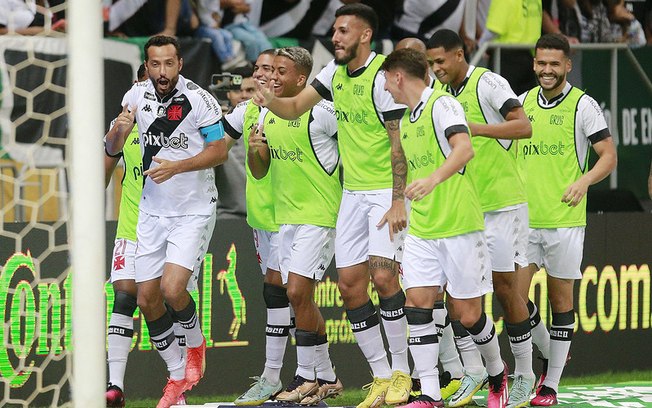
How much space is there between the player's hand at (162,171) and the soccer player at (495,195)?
185 centimetres

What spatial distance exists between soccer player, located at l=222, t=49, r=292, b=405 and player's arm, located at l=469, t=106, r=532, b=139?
5.45 feet

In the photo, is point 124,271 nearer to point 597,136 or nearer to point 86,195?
point 86,195

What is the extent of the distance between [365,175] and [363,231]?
0.37 m

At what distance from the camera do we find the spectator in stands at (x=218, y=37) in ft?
35.9

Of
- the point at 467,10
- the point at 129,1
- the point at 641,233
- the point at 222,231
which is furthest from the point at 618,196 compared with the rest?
the point at 129,1

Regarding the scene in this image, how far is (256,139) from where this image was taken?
892 centimetres

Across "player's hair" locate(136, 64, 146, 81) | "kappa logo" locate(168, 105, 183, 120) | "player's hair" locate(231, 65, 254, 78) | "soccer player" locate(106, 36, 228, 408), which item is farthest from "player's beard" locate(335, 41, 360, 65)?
"player's hair" locate(231, 65, 254, 78)

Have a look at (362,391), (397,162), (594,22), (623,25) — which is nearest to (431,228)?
(397,162)

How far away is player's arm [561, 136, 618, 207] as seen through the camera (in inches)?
330

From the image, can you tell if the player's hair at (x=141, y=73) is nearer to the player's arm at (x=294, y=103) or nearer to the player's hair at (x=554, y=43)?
the player's arm at (x=294, y=103)

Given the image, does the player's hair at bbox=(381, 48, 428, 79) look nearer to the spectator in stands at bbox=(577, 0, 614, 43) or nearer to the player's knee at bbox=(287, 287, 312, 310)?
the player's knee at bbox=(287, 287, 312, 310)

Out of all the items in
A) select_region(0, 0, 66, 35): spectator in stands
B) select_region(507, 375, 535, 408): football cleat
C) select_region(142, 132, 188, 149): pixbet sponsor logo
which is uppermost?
select_region(0, 0, 66, 35): spectator in stands

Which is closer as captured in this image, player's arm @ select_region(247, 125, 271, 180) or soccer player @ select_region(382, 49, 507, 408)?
soccer player @ select_region(382, 49, 507, 408)

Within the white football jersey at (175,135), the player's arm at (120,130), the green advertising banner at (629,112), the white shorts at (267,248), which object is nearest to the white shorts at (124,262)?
the white football jersey at (175,135)
